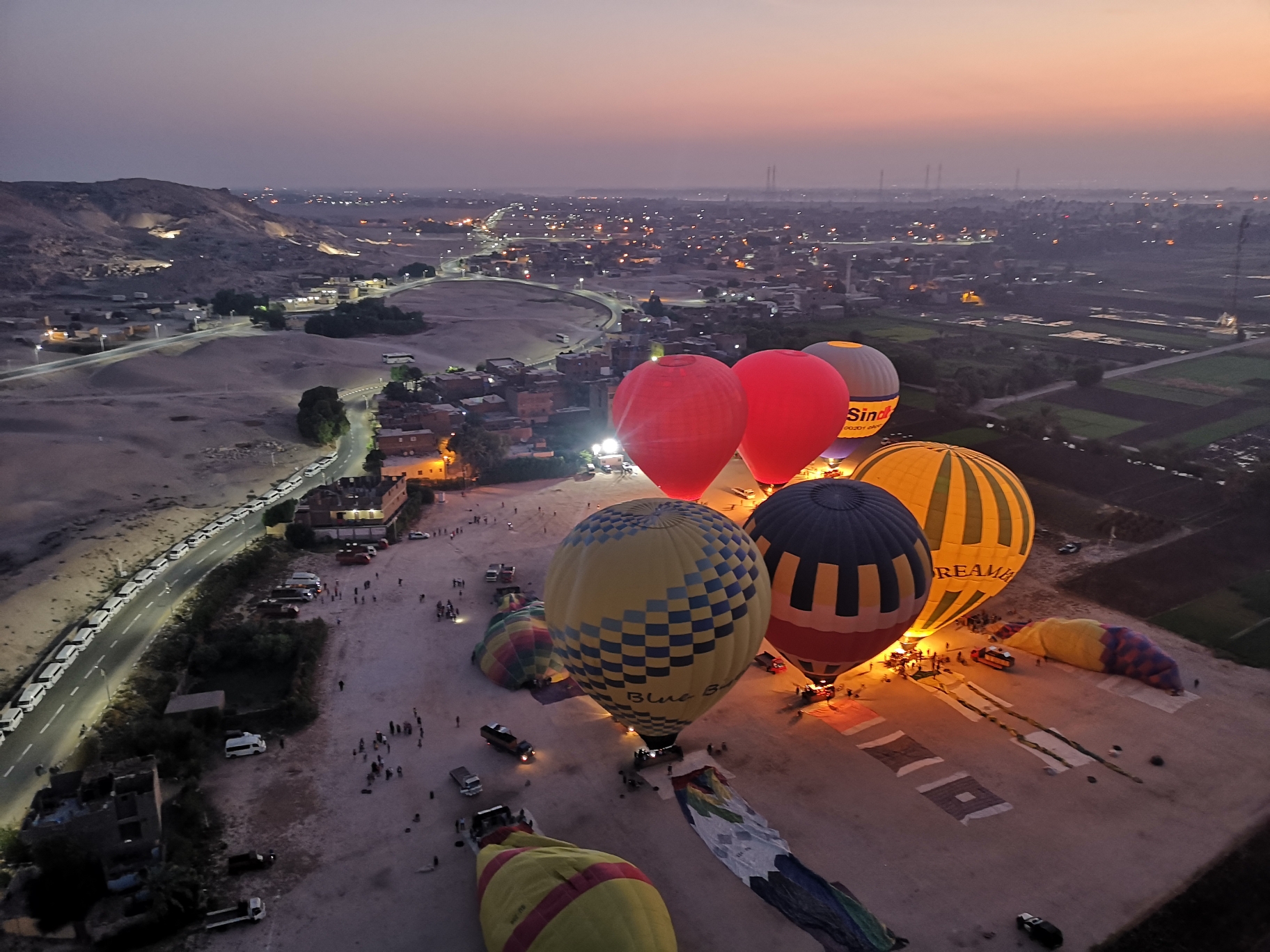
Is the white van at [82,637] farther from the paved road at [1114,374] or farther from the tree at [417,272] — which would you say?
the tree at [417,272]

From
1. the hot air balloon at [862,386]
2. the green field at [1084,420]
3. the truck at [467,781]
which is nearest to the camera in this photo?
the truck at [467,781]

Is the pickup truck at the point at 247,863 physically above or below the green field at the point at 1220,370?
below


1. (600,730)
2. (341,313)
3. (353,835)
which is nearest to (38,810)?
(353,835)

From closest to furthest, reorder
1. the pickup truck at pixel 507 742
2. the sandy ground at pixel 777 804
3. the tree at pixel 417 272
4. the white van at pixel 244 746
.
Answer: the sandy ground at pixel 777 804
the pickup truck at pixel 507 742
the white van at pixel 244 746
the tree at pixel 417 272

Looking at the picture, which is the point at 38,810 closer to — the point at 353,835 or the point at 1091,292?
the point at 353,835

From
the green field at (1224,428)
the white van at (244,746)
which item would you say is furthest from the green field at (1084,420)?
the white van at (244,746)

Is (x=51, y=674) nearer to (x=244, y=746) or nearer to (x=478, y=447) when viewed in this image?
(x=244, y=746)

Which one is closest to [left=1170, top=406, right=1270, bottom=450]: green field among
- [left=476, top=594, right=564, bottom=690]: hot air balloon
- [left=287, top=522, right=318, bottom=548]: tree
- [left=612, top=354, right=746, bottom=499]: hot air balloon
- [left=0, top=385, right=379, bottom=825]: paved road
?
[left=612, top=354, right=746, bottom=499]: hot air balloon
